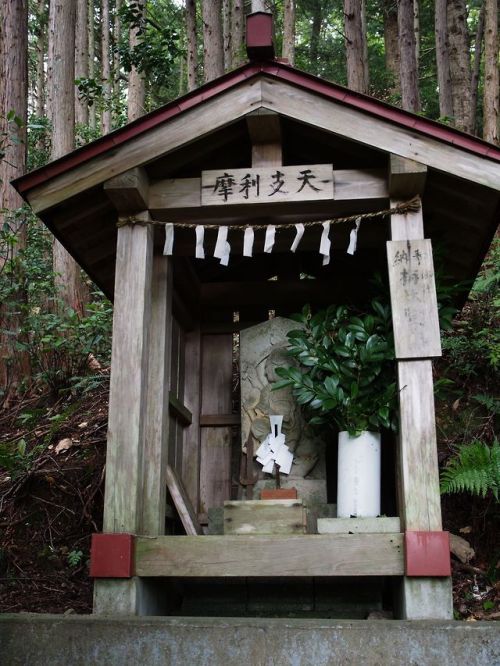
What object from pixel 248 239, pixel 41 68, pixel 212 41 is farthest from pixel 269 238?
pixel 41 68

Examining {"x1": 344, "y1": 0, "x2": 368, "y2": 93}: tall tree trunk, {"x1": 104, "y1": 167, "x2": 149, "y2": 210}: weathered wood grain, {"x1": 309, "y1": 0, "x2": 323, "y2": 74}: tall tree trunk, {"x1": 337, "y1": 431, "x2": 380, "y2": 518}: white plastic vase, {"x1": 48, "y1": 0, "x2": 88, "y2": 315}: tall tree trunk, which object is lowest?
{"x1": 337, "y1": 431, "x2": 380, "y2": 518}: white plastic vase

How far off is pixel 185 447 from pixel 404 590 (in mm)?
2593

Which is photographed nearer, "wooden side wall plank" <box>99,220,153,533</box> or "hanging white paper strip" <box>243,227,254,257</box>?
"wooden side wall plank" <box>99,220,153,533</box>

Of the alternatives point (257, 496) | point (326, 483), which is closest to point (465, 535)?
point (326, 483)

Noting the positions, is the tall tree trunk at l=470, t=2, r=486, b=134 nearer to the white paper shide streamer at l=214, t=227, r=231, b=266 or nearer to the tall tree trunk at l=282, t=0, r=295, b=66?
the tall tree trunk at l=282, t=0, r=295, b=66

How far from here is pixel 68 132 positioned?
1138 centimetres

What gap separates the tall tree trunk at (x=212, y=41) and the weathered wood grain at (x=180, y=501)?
9.92 meters

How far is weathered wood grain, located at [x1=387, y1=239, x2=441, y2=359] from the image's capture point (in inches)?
177

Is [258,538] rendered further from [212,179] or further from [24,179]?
[24,179]

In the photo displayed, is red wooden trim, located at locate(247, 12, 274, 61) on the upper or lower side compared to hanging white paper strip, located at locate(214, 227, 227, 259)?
upper

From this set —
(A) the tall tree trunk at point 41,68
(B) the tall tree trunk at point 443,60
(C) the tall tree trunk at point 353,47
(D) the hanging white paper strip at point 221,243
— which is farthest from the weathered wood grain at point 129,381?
(A) the tall tree trunk at point 41,68

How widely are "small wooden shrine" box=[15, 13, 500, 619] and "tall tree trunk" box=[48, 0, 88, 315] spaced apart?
16.0 ft

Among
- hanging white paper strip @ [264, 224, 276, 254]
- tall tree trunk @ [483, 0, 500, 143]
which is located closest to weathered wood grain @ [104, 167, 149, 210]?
hanging white paper strip @ [264, 224, 276, 254]

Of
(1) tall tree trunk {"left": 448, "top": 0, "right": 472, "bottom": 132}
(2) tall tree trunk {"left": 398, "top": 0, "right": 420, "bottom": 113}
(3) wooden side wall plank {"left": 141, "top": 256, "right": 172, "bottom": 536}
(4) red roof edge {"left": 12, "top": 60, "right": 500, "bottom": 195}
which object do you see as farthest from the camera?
(1) tall tree trunk {"left": 448, "top": 0, "right": 472, "bottom": 132}
